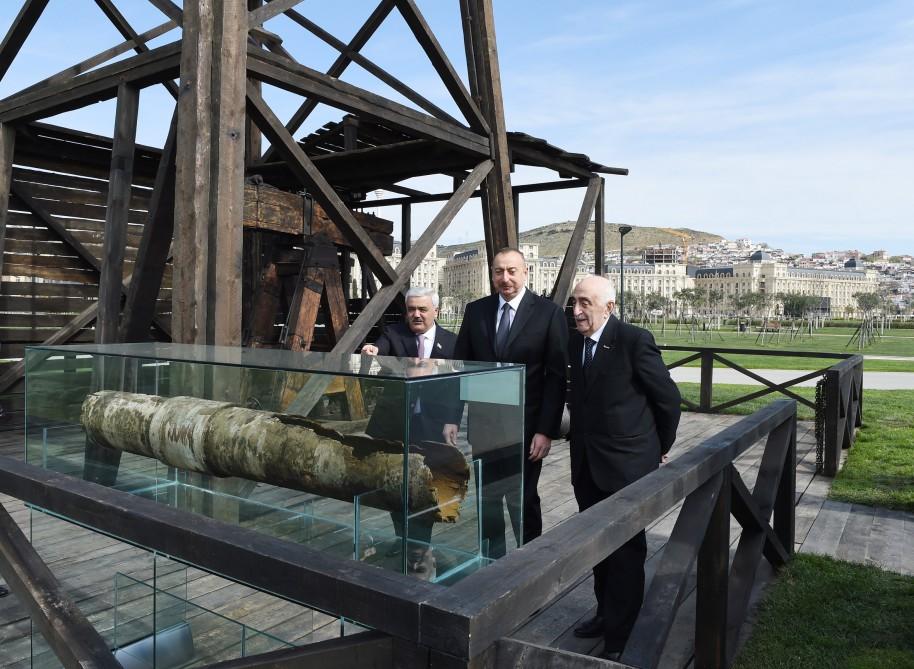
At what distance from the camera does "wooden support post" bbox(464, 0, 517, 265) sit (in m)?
7.05

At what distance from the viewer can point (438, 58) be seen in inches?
251

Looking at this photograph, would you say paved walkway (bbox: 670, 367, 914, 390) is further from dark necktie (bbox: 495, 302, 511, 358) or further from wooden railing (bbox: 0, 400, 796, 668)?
wooden railing (bbox: 0, 400, 796, 668)

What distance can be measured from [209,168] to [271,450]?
282 cm

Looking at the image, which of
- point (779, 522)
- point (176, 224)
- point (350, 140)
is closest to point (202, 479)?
point (176, 224)

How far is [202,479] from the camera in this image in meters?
2.66

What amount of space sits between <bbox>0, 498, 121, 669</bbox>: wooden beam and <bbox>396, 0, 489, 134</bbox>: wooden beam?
5283 millimetres

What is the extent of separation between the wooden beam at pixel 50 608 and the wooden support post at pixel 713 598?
2.23 meters

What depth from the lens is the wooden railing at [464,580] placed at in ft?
3.73

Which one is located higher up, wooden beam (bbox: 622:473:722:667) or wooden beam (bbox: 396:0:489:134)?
wooden beam (bbox: 396:0:489:134)

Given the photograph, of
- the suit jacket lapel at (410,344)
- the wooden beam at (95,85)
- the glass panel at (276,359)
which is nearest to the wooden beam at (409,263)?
the suit jacket lapel at (410,344)

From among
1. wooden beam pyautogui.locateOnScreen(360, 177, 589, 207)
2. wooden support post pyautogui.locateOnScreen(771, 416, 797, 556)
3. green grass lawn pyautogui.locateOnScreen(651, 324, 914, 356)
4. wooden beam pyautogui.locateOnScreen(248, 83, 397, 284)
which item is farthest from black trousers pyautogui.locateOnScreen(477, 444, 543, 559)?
green grass lawn pyautogui.locateOnScreen(651, 324, 914, 356)

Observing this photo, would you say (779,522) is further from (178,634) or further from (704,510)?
(178,634)

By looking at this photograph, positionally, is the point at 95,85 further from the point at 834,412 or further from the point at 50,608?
the point at 834,412

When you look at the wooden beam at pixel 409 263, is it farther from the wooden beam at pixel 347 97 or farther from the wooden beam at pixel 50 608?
the wooden beam at pixel 50 608
